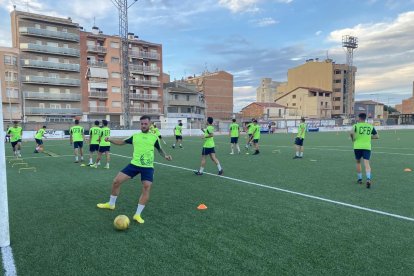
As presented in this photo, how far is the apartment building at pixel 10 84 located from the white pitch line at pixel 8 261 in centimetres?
5151

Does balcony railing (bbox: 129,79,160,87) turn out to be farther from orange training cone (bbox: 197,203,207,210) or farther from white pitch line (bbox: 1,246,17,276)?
white pitch line (bbox: 1,246,17,276)

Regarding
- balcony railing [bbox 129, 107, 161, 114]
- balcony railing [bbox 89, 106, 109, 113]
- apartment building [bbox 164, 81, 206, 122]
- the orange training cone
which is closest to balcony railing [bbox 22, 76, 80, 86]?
balcony railing [bbox 89, 106, 109, 113]

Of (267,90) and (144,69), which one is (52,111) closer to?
(144,69)

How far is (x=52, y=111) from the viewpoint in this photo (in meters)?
53.6

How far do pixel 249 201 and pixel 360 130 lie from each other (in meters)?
4.18

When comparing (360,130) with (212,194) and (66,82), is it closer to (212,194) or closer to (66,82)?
(212,194)

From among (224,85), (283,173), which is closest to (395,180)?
(283,173)

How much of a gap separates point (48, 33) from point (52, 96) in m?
10.4

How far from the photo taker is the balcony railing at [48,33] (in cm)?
5084

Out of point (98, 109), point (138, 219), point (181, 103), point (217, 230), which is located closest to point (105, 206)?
point (138, 219)

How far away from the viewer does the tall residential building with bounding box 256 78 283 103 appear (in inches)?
4646

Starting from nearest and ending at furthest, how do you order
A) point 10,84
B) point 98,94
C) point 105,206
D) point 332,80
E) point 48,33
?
point 105,206 → point 10,84 → point 48,33 → point 98,94 → point 332,80

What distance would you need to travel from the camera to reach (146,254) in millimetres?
4406

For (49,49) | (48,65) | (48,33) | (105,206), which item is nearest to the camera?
(105,206)
